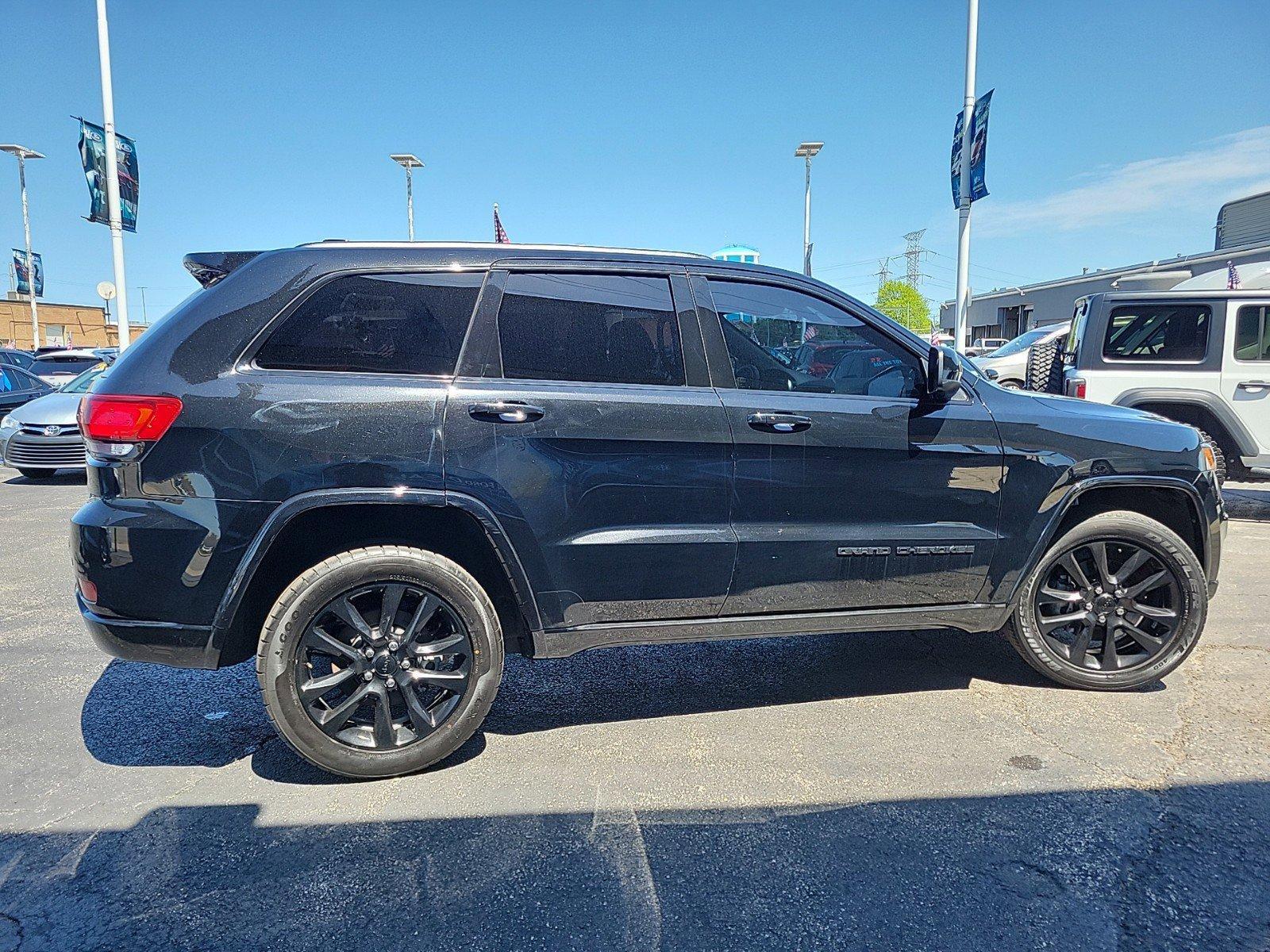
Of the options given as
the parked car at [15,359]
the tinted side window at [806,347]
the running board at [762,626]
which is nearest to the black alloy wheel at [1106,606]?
the running board at [762,626]

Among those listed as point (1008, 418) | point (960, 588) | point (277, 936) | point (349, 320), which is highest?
point (349, 320)

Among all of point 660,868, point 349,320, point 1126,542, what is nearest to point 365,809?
point 660,868

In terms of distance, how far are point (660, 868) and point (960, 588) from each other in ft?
5.96

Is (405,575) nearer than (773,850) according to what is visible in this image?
No

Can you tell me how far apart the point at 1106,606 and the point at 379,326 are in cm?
338

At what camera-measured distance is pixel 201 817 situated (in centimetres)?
269

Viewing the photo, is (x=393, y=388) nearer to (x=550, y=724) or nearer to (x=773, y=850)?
(x=550, y=724)

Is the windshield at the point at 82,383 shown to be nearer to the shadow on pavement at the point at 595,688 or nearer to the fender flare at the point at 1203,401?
the shadow on pavement at the point at 595,688

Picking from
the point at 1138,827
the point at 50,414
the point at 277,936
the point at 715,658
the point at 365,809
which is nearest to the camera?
the point at 277,936

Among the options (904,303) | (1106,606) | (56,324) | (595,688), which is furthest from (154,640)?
(904,303)

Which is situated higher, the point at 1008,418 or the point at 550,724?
the point at 1008,418

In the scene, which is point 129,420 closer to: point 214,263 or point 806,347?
point 214,263

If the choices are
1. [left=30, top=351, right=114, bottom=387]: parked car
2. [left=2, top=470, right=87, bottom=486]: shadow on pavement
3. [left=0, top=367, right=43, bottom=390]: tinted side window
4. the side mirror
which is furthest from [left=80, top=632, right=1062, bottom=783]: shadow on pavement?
[left=30, top=351, right=114, bottom=387]: parked car

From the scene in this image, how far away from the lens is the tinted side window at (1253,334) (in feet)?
24.0
